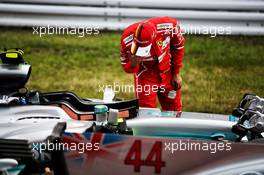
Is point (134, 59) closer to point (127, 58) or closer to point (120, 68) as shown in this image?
point (127, 58)

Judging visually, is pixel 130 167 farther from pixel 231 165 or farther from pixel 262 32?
pixel 262 32

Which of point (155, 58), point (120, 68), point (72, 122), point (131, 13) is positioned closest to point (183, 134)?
point (72, 122)

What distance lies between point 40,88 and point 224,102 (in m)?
2.31

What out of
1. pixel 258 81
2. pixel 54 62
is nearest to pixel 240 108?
pixel 258 81

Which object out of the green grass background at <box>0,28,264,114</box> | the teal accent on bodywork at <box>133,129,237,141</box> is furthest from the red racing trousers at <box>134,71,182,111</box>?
the green grass background at <box>0,28,264,114</box>

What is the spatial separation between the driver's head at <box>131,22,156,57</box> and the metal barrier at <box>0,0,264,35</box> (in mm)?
3857

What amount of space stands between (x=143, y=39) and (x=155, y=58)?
16.7 inches

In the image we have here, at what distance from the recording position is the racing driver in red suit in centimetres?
507

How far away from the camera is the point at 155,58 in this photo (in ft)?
17.6

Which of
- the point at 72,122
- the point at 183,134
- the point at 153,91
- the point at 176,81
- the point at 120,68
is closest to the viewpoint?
the point at 72,122

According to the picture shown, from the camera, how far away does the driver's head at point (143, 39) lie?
4961mm

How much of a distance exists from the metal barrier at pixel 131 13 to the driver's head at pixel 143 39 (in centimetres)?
386

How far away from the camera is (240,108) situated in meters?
4.68

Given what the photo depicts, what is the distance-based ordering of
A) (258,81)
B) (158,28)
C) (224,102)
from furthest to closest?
(258,81) → (224,102) → (158,28)
